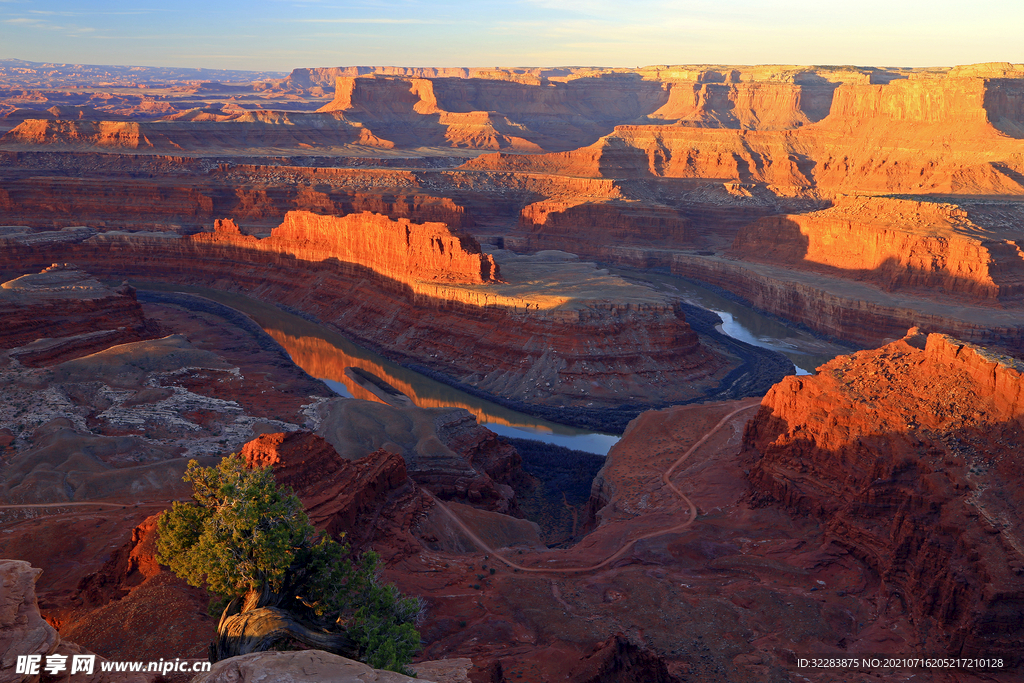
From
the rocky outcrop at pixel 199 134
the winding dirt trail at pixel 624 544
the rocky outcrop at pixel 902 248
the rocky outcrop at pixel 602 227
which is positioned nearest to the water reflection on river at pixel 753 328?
the rocky outcrop at pixel 902 248

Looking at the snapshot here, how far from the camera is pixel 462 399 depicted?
193 feet

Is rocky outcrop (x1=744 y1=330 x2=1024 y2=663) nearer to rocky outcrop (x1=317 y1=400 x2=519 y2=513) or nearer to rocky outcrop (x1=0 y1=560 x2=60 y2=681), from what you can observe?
rocky outcrop (x1=317 y1=400 x2=519 y2=513)

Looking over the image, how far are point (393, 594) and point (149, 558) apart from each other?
29.7 feet

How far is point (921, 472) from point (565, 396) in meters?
31.7

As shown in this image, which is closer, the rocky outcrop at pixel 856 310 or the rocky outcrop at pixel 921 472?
the rocky outcrop at pixel 921 472

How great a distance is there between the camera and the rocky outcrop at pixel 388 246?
71.4 meters

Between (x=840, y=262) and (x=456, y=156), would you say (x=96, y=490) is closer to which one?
(x=840, y=262)

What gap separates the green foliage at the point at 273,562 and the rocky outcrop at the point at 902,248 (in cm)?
7107

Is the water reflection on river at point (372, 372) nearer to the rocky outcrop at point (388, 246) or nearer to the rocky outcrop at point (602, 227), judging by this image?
the rocky outcrop at point (388, 246)

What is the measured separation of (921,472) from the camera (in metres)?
26.6

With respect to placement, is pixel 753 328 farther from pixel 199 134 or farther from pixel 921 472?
pixel 199 134

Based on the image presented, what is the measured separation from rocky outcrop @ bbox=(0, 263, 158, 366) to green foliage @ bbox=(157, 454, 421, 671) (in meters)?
42.8

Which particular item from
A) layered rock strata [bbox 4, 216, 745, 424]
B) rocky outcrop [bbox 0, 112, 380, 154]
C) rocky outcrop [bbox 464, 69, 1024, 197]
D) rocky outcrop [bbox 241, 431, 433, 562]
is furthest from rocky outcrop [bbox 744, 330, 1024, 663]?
rocky outcrop [bbox 0, 112, 380, 154]

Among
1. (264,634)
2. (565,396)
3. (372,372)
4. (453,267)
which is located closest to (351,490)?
(264,634)
